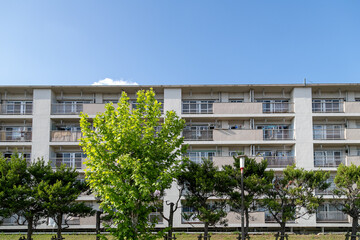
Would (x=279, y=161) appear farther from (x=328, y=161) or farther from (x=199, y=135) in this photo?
(x=199, y=135)

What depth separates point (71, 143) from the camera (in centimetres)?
3266

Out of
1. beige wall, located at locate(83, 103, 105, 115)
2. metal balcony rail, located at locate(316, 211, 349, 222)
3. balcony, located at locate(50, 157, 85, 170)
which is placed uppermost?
beige wall, located at locate(83, 103, 105, 115)

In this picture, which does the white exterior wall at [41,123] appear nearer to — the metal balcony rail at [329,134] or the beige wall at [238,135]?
the beige wall at [238,135]

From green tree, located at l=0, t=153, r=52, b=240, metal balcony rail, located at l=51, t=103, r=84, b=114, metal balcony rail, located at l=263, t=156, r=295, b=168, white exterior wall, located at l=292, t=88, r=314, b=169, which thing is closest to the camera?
green tree, located at l=0, t=153, r=52, b=240

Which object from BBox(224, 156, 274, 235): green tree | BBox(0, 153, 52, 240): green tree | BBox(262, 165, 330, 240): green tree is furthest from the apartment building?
BBox(0, 153, 52, 240): green tree

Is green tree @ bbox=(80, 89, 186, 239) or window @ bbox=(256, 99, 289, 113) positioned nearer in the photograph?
green tree @ bbox=(80, 89, 186, 239)

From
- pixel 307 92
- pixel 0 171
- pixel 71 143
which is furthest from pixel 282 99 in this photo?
pixel 0 171

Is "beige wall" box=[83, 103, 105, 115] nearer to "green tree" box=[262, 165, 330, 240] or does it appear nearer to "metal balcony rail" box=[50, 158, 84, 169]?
"metal balcony rail" box=[50, 158, 84, 169]

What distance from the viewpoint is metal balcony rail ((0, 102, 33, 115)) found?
33.9 m

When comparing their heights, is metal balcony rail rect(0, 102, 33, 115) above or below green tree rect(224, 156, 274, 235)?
above

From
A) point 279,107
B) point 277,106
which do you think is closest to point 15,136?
point 277,106

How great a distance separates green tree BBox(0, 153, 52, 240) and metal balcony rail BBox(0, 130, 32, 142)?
31.1 feet

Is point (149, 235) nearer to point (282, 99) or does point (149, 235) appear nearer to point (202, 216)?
point (202, 216)

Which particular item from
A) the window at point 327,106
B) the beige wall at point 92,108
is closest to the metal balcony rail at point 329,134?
the window at point 327,106
